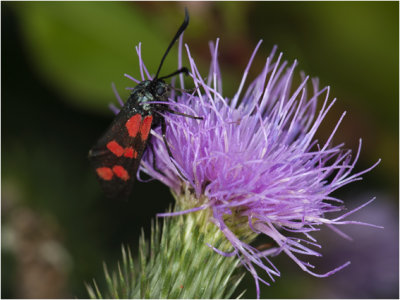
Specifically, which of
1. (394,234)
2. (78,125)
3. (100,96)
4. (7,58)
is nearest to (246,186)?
(100,96)

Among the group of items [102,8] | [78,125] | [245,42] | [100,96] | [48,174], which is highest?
[245,42]

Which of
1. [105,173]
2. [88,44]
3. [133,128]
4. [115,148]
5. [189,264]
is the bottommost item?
[189,264]

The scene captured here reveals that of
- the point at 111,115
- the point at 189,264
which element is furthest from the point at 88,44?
the point at 189,264

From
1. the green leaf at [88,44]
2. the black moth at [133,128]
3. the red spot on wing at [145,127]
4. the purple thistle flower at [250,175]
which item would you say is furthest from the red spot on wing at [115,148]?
the green leaf at [88,44]

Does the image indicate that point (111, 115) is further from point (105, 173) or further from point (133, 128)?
point (133, 128)

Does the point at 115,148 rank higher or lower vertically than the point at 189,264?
higher

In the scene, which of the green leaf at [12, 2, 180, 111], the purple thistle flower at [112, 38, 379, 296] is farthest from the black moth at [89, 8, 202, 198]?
the green leaf at [12, 2, 180, 111]

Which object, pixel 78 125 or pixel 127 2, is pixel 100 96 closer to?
pixel 78 125
